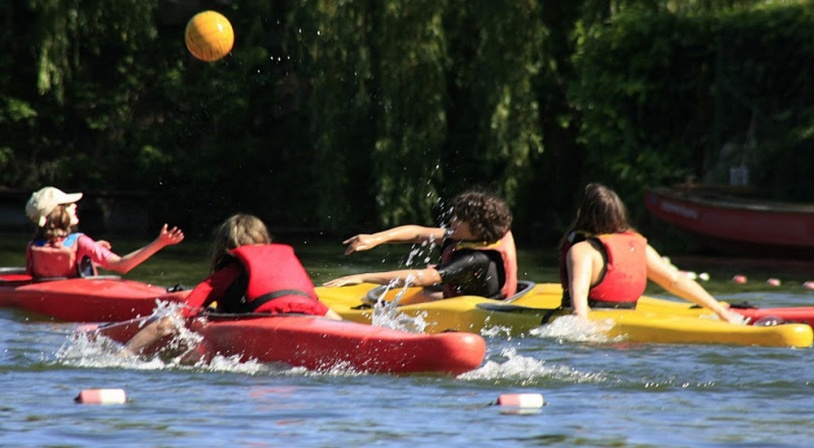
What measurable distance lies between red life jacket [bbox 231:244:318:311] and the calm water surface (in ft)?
1.18

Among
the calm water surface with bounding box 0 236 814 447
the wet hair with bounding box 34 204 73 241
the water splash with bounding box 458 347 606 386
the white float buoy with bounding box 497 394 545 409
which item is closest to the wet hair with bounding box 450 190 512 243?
the calm water surface with bounding box 0 236 814 447

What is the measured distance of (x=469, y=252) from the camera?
1048 cm

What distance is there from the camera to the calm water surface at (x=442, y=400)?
6867 mm

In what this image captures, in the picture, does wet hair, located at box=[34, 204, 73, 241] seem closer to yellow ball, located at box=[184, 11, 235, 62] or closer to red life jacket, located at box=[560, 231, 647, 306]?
yellow ball, located at box=[184, 11, 235, 62]

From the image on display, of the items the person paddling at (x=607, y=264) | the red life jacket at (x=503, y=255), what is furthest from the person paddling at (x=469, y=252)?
the person paddling at (x=607, y=264)

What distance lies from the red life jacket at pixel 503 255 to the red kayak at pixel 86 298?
1980mm

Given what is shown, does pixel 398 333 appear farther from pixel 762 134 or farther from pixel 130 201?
pixel 130 201

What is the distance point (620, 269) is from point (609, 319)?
333 mm

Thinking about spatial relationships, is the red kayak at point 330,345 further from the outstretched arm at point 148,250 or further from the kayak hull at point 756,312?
the kayak hull at point 756,312

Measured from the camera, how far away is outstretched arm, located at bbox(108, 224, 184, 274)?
10.3 m

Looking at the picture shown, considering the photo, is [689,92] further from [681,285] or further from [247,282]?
[247,282]

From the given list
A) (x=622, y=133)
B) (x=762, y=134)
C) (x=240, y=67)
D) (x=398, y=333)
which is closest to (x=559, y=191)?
(x=622, y=133)

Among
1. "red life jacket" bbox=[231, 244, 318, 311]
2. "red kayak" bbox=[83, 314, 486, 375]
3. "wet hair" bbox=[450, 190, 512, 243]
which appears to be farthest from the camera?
"wet hair" bbox=[450, 190, 512, 243]

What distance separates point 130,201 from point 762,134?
996 centimetres
